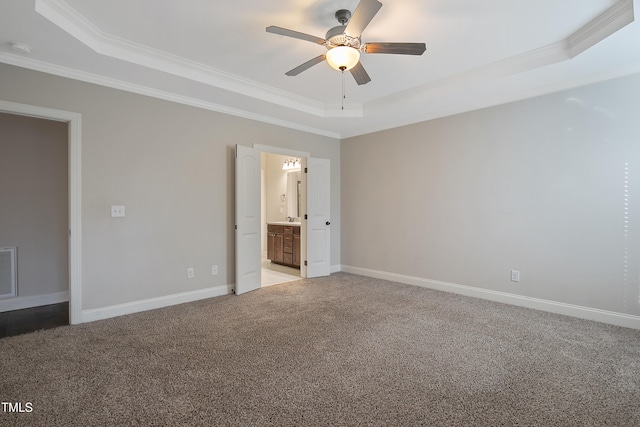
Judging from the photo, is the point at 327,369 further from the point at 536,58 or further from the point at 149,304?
the point at 536,58

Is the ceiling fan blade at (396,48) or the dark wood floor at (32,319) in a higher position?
the ceiling fan blade at (396,48)

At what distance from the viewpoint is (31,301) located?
394cm

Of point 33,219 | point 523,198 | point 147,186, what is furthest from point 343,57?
point 33,219

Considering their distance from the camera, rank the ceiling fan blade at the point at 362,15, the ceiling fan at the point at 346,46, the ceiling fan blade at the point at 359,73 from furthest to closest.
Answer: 1. the ceiling fan blade at the point at 359,73
2. the ceiling fan at the point at 346,46
3. the ceiling fan blade at the point at 362,15

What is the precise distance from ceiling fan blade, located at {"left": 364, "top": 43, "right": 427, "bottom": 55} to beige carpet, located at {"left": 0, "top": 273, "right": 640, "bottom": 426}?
2.44 m

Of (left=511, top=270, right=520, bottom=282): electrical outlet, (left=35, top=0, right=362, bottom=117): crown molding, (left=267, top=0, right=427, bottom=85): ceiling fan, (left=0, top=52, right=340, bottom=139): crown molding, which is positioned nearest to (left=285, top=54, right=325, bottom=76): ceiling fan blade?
(left=267, top=0, right=427, bottom=85): ceiling fan

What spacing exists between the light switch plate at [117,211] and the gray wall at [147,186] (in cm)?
4

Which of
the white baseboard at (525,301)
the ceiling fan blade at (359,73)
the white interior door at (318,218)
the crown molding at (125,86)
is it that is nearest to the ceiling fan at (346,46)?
the ceiling fan blade at (359,73)

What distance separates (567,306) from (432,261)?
1.64 meters

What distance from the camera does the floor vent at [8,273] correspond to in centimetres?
377

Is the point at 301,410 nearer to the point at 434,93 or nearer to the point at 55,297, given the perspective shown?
the point at 434,93

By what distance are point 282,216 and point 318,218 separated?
208cm

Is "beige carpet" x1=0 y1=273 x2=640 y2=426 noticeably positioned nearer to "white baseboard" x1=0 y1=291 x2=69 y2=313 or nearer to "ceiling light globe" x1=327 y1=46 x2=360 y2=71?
"white baseboard" x1=0 y1=291 x2=69 y2=313

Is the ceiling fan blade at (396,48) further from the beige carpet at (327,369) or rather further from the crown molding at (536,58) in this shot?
the beige carpet at (327,369)
